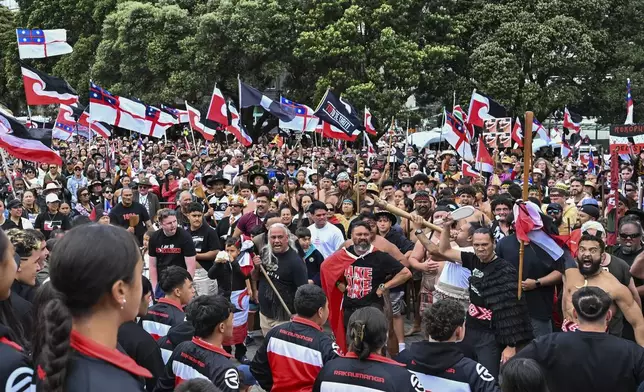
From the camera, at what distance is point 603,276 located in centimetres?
634

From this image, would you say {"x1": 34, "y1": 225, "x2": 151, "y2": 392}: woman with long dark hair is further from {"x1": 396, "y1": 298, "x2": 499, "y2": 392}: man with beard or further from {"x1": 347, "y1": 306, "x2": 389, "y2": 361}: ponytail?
{"x1": 396, "y1": 298, "x2": 499, "y2": 392}: man with beard

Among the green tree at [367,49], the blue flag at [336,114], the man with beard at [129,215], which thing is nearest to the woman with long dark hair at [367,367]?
the man with beard at [129,215]

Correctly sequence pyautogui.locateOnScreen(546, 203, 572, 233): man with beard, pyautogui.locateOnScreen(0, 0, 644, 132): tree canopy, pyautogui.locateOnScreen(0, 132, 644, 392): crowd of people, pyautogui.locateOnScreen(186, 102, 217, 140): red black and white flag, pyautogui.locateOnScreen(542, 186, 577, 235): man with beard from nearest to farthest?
pyautogui.locateOnScreen(0, 132, 644, 392): crowd of people
pyautogui.locateOnScreen(546, 203, 572, 233): man with beard
pyautogui.locateOnScreen(542, 186, 577, 235): man with beard
pyautogui.locateOnScreen(186, 102, 217, 140): red black and white flag
pyautogui.locateOnScreen(0, 0, 644, 132): tree canopy

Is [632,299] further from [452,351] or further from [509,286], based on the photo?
[452,351]

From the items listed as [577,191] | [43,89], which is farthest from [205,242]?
[43,89]

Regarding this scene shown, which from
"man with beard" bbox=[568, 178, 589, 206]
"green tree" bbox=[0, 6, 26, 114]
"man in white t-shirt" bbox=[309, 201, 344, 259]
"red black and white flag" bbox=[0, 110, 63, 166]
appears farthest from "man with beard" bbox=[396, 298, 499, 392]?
"green tree" bbox=[0, 6, 26, 114]

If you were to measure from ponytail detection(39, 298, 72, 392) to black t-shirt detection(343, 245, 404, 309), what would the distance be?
5607mm

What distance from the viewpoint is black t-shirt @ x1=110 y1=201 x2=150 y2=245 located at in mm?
11555

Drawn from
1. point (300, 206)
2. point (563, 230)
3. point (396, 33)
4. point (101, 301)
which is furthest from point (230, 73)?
point (101, 301)

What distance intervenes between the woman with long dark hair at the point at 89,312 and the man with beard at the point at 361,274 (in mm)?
5521

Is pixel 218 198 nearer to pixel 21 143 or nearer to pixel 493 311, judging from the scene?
pixel 21 143

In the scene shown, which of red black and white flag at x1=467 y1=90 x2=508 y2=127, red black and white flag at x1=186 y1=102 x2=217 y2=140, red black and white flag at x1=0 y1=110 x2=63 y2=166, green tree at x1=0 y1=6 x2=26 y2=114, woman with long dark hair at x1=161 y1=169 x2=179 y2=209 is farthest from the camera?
green tree at x1=0 y1=6 x2=26 y2=114

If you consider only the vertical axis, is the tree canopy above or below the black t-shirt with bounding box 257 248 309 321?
below

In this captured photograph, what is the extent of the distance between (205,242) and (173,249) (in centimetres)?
84
